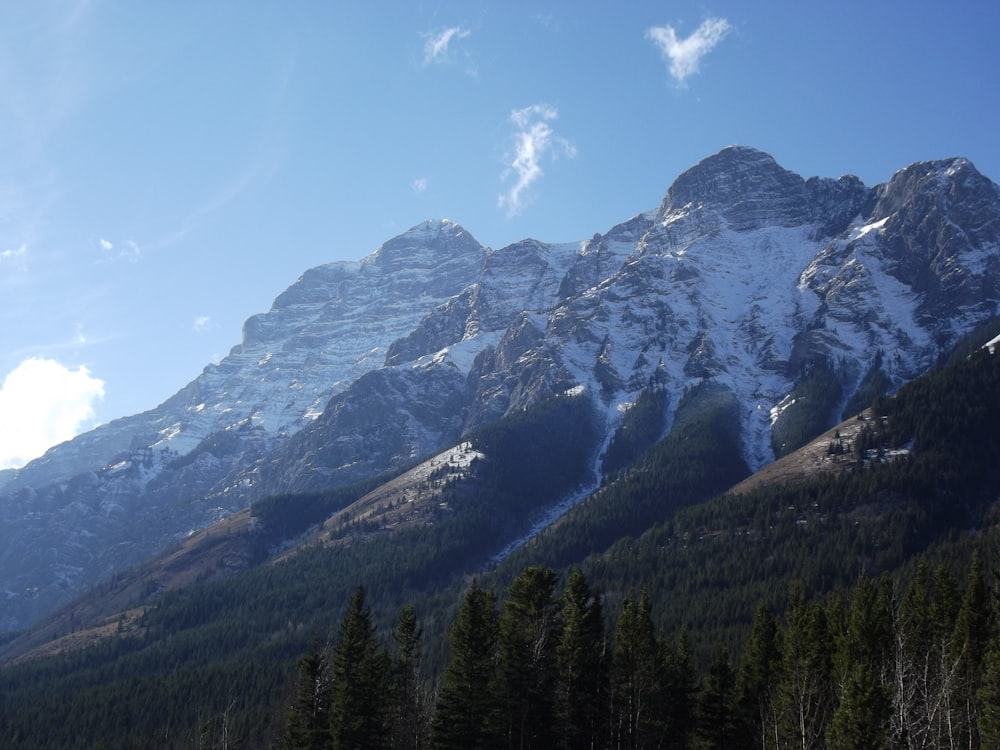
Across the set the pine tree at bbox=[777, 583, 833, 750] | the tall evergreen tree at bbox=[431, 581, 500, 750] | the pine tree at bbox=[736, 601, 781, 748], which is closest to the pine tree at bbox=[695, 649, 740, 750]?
the pine tree at bbox=[736, 601, 781, 748]

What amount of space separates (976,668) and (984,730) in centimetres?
1807

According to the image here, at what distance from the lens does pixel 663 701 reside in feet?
250

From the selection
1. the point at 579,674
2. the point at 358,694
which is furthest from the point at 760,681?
the point at 358,694

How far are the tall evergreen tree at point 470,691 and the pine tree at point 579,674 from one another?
216 inches

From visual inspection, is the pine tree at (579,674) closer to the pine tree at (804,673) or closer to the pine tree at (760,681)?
the pine tree at (760,681)

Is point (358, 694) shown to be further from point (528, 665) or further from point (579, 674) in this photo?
point (579, 674)

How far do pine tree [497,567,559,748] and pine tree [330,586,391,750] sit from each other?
9.74m

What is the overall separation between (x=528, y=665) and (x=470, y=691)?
4.69m

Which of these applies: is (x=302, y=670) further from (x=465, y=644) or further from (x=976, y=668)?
(x=976, y=668)

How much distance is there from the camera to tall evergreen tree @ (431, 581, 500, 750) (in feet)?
226

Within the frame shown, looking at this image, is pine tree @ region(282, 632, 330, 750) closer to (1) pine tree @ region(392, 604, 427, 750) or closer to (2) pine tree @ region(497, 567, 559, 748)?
(1) pine tree @ region(392, 604, 427, 750)

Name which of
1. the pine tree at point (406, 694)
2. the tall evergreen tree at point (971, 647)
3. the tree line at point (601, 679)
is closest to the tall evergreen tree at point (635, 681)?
the tree line at point (601, 679)

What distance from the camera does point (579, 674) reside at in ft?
236

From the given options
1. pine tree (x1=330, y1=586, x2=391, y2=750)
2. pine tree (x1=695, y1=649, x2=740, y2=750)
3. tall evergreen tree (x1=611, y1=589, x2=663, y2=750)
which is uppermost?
pine tree (x1=330, y1=586, x2=391, y2=750)
